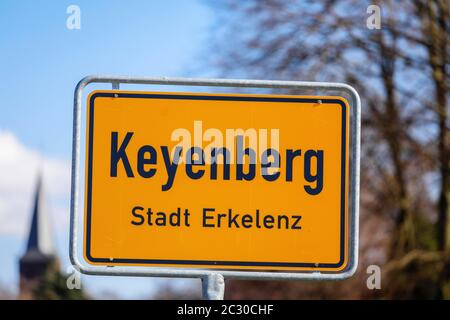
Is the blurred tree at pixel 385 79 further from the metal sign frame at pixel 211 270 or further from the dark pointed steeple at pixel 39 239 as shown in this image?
the dark pointed steeple at pixel 39 239

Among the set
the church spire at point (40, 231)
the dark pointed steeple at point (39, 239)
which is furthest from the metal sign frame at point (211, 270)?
the church spire at point (40, 231)

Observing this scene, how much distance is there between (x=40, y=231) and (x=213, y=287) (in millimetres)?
70115

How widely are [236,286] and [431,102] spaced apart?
5352 millimetres

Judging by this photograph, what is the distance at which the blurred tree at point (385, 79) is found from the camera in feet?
58.6

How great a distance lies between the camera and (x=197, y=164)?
3609 mm

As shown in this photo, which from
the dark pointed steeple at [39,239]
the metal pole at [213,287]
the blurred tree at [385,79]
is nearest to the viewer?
the metal pole at [213,287]

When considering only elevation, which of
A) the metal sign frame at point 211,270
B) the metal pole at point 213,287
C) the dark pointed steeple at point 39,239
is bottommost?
the metal pole at point 213,287

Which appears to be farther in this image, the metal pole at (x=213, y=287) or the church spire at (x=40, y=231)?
the church spire at (x=40, y=231)

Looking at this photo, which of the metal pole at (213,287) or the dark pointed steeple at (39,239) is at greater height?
the dark pointed steeple at (39,239)

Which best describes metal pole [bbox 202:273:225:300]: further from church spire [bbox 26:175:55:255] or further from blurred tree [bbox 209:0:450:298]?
church spire [bbox 26:175:55:255]

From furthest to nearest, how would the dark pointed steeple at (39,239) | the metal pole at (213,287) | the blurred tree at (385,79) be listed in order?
the dark pointed steeple at (39,239)
the blurred tree at (385,79)
the metal pole at (213,287)

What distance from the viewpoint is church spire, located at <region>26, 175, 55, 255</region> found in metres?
66.8

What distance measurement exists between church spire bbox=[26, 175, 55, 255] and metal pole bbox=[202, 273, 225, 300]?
6305 cm

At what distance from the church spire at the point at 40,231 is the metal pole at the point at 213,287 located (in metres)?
63.1
